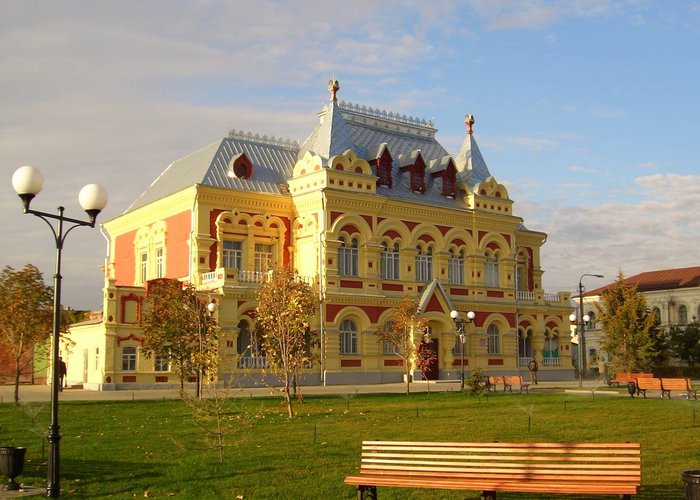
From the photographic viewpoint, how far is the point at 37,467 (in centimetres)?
1432

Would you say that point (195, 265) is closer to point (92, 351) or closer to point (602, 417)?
point (92, 351)

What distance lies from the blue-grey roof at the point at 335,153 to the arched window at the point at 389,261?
2932mm

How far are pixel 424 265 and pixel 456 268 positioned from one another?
2.44 metres

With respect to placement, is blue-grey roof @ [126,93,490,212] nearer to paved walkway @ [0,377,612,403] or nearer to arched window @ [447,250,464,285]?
arched window @ [447,250,464,285]

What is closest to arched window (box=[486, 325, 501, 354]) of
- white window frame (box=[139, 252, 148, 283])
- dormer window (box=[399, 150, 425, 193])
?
dormer window (box=[399, 150, 425, 193])

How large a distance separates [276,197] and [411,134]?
1195 cm

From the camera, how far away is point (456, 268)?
4812cm

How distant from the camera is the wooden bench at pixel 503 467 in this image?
9.76 meters

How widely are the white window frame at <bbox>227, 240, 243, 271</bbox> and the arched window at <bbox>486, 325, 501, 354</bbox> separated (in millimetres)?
15726

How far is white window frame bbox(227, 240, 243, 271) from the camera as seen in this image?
42188mm

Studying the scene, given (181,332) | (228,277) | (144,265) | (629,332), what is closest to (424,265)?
(228,277)

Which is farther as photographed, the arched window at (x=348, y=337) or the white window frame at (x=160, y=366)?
the arched window at (x=348, y=337)

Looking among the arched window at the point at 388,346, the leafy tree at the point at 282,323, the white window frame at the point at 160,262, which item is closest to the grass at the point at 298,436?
the leafy tree at the point at 282,323

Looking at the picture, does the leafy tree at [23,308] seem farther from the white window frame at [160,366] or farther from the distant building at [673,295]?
the distant building at [673,295]
